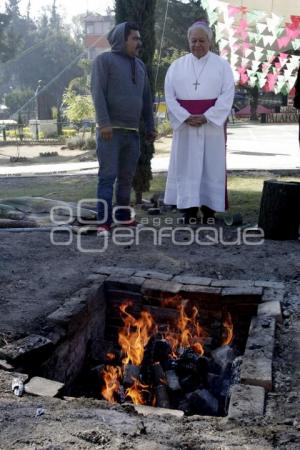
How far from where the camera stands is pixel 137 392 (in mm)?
3404

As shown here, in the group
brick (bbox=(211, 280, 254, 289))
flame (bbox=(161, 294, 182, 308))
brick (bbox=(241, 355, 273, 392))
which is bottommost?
flame (bbox=(161, 294, 182, 308))

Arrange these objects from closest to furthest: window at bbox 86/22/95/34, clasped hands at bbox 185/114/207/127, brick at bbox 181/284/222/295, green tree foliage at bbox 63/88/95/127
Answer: brick at bbox 181/284/222/295
clasped hands at bbox 185/114/207/127
green tree foliage at bbox 63/88/95/127
window at bbox 86/22/95/34

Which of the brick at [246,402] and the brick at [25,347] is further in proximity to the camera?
the brick at [25,347]

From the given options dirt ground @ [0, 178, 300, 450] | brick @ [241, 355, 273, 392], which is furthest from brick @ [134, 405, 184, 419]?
brick @ [241, 355, 273, 392]

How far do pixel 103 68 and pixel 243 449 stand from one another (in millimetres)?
4452

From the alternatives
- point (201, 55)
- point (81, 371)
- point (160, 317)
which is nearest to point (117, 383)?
point (81, 371)

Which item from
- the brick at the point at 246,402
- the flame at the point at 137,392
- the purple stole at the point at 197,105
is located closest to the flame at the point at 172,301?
the flame at the point at 137,392

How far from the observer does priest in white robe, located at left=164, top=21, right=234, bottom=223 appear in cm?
594

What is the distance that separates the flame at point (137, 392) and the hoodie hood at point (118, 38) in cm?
375

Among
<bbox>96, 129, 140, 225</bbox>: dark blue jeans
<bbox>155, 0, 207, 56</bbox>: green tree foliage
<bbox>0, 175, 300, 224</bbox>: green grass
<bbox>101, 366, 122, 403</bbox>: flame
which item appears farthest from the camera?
<bbox>155, 0, 207, 56</bbox>: green tree foliage

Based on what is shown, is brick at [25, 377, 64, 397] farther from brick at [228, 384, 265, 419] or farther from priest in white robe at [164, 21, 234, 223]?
priest in white robe at [164, 21, 234, 223]

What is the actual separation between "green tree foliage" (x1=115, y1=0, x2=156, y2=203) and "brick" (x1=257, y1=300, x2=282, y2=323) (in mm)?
4363

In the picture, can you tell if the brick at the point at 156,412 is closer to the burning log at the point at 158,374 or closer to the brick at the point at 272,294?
the burning log at the point at 158,374

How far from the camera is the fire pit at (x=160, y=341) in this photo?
311cm
